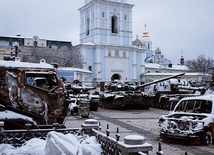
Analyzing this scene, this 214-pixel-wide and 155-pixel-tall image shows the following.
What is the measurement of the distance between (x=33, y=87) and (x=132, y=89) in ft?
57.4

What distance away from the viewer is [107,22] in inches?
2239

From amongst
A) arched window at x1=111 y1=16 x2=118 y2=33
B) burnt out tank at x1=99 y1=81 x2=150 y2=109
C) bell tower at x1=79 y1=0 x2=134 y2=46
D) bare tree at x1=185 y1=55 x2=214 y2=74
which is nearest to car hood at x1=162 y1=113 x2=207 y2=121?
burnt out tank at x1=99 y1=81 x2=150 y2=109

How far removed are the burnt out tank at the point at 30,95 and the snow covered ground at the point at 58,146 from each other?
8.66 ft

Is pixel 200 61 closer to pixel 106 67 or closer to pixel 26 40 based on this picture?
pixel 106 67

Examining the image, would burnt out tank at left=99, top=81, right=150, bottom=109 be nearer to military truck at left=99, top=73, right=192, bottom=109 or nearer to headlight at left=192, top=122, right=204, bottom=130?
military truck at left=99, top=73, right=192, bottom=109

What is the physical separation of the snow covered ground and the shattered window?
11.1 ft

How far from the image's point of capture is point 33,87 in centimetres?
1001

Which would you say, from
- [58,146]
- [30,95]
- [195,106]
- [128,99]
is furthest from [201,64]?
[58,146]

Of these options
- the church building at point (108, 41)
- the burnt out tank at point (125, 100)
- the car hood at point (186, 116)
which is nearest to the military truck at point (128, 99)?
the burnt out tank at point (125, 100)

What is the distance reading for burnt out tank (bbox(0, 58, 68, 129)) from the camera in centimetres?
968

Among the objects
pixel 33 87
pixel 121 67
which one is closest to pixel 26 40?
pixel 121 67

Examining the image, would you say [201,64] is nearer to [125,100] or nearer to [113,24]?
[113,24]

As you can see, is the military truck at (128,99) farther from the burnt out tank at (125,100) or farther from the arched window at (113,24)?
the arched window at (113,24)

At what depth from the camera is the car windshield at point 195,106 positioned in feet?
38.0
